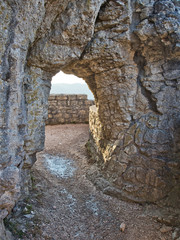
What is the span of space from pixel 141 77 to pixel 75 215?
9.36ft

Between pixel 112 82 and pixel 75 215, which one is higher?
pixel 112 82

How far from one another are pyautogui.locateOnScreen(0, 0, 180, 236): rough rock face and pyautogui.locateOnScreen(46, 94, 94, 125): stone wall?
4814mm

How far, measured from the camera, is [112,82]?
3.86 meters

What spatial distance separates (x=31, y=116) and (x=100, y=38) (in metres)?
1.89

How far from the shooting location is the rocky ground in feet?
9.23

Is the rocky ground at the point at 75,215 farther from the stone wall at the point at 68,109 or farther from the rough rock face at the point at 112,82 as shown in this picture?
the stone wall at the point at 68,109

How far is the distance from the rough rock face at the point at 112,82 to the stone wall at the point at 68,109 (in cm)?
481

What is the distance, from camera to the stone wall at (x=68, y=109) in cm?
910

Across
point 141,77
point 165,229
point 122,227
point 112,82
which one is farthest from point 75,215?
point 141,77

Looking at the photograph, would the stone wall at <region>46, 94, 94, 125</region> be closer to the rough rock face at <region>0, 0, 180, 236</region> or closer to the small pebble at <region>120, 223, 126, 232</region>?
the rough rock face at <region>0, 0, 180, 236</region>

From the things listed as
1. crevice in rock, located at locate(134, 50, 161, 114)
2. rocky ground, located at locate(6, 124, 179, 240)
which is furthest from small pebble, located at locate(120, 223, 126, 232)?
crevice in rock, located at locate(134, 50, 161, 114)

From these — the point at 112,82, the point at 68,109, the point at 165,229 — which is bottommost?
the point at 165,229

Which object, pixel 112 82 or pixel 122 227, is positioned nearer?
pixel 122 227

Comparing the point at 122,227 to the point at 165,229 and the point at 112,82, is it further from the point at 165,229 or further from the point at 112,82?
the point at 112,82
